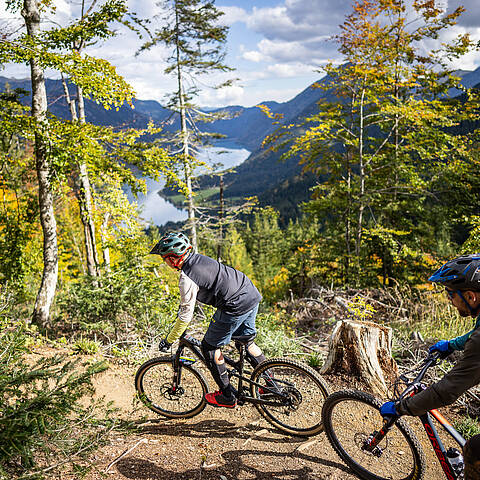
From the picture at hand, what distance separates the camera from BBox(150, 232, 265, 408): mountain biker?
146 inches

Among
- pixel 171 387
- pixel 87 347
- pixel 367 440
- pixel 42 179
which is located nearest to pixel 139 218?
pixel 42 179

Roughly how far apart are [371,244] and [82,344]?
12406 millimetres

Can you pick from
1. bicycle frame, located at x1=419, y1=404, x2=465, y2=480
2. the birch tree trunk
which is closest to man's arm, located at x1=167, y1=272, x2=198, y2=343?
bicycle frame, located at x1=419, y1=404, x2=465, y2=480

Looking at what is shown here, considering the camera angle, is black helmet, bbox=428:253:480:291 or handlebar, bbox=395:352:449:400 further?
handlebar, bbox=395:352:449:400

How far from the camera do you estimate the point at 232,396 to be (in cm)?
425

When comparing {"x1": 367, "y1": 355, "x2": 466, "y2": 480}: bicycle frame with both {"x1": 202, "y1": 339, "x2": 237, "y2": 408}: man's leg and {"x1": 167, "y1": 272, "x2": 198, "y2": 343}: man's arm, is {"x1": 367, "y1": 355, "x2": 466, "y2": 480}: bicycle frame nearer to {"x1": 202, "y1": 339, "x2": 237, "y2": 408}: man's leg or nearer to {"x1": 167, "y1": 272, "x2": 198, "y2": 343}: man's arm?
{"x1": 202, "y1": 339, "x2": 237, "y2": 408}: man's leg

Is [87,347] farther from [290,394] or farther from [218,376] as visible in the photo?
[290,394]

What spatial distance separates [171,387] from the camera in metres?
4.63

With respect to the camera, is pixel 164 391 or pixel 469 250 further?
pixel 469 250

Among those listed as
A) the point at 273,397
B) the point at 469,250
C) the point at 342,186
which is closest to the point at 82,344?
the point at 273,397

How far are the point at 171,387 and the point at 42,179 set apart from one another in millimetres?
6259

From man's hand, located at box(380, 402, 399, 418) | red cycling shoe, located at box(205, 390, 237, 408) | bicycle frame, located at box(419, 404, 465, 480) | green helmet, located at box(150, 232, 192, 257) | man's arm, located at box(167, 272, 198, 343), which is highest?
green helmet, located at box(150, 232, 192, 257)

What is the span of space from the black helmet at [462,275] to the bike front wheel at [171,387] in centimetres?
323

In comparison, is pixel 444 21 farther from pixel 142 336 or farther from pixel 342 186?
pixel 142 336
